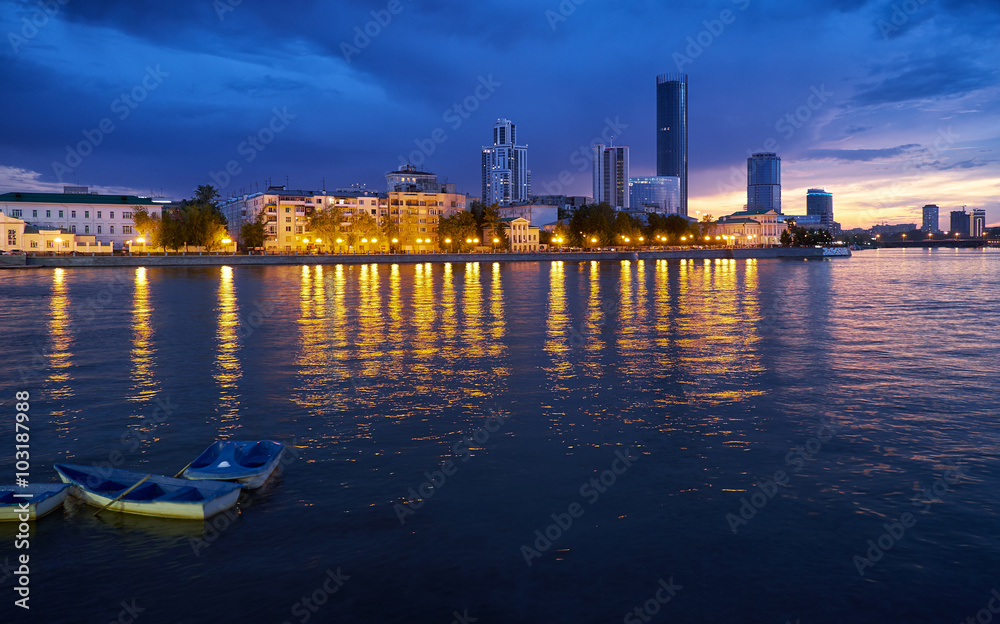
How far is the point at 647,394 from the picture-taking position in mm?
18891

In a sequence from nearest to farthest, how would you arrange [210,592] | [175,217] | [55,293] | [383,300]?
1. [210,592]
2. [383,300]
3. [55,293]
4. [175,217]

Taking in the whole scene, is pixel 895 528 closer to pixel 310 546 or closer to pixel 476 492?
pixel 476 492

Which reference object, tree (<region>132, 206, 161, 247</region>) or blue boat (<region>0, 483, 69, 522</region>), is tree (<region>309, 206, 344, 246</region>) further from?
blue boat (<region>0, 483, 69, 522</region>)

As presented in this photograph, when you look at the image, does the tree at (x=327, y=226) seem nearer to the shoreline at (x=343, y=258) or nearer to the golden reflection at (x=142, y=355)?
the shoreline at (x=343, y=258)

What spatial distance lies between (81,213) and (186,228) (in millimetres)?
27834

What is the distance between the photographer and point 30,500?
35.0 feet

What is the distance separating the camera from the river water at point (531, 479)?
8.59 m

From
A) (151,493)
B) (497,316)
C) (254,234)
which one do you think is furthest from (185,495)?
(254,234)

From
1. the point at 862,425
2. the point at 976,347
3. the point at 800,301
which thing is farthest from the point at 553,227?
the point at 862,425

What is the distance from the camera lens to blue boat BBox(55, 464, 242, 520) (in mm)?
10672

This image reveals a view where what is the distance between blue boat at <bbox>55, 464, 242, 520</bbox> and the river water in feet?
0.73

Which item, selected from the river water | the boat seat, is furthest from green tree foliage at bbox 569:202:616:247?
the boat seat

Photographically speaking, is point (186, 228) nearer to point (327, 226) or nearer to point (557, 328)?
point (327, 226)

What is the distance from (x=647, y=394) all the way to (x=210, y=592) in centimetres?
1275
